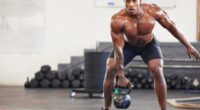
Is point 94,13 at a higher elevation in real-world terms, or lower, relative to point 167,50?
higher

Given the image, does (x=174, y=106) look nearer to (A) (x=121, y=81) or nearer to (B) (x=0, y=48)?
(A) (x=121, y=81)

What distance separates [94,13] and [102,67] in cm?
291

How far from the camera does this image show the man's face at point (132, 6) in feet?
12.2

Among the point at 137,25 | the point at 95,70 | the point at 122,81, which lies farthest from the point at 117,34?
the point at 95,70

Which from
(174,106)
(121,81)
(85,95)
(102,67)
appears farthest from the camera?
(85,95)

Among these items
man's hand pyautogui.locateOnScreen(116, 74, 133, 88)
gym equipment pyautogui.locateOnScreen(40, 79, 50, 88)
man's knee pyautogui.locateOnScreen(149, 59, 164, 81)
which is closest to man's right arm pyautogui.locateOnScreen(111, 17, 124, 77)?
man's hand pyautogui.locateOnScreen(116, 74, 133, 88)

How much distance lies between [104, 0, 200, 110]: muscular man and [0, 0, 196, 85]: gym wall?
17.4 ft

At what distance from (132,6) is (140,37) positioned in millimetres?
380

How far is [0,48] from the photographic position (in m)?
9.59

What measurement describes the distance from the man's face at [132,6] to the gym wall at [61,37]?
18.6 ft

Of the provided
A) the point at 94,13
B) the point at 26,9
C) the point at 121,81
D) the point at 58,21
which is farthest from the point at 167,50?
the point at 121,81

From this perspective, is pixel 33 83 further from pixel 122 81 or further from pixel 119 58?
pixel 122 81

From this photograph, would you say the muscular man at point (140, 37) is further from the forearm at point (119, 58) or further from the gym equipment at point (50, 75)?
the gym equipment at point (50, 75)

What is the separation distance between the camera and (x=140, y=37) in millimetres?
4008
